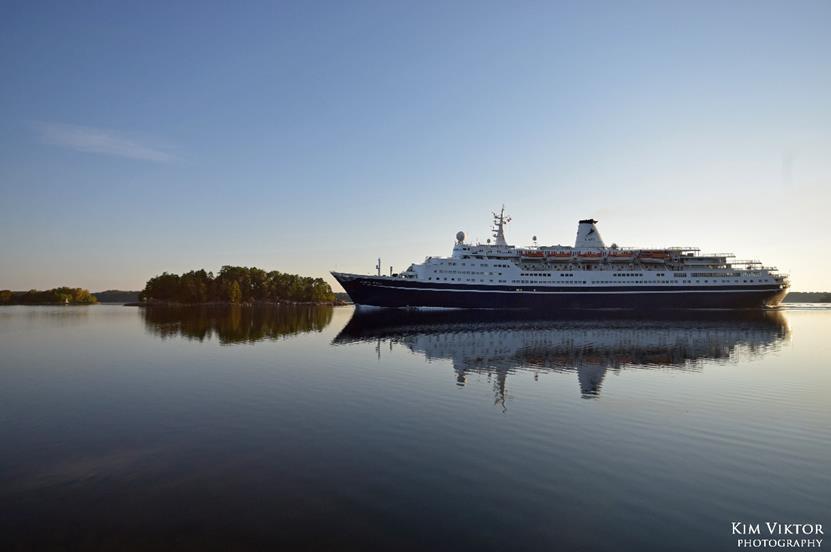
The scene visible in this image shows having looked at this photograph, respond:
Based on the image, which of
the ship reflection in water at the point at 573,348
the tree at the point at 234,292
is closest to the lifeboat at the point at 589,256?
the ship reflection in water at the point at 573,348

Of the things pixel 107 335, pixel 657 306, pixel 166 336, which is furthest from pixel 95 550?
pixel 657 306

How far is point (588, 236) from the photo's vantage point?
10612 centimetres

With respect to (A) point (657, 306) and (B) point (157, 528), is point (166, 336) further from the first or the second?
(A) point (657, 306)

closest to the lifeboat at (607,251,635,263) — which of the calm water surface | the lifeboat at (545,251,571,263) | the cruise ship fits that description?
the cruise ship

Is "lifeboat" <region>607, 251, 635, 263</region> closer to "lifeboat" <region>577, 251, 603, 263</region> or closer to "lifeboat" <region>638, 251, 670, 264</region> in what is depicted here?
"lifeboat" <region>638, 251, 670, 264</region>

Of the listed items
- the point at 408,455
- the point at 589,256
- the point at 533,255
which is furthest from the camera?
the point at 589,256

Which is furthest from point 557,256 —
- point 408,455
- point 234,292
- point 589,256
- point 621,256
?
point 234,292

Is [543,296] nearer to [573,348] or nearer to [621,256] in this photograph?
[621,256]

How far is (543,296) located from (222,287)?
426ft

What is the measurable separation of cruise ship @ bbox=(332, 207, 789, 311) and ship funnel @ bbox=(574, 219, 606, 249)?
4.18 metres

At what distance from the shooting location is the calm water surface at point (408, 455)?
8887 mm

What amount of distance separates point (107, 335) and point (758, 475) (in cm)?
5860

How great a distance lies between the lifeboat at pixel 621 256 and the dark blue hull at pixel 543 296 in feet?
25.6

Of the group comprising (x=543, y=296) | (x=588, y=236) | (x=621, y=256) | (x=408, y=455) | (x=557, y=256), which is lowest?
(x=408, y=455)
